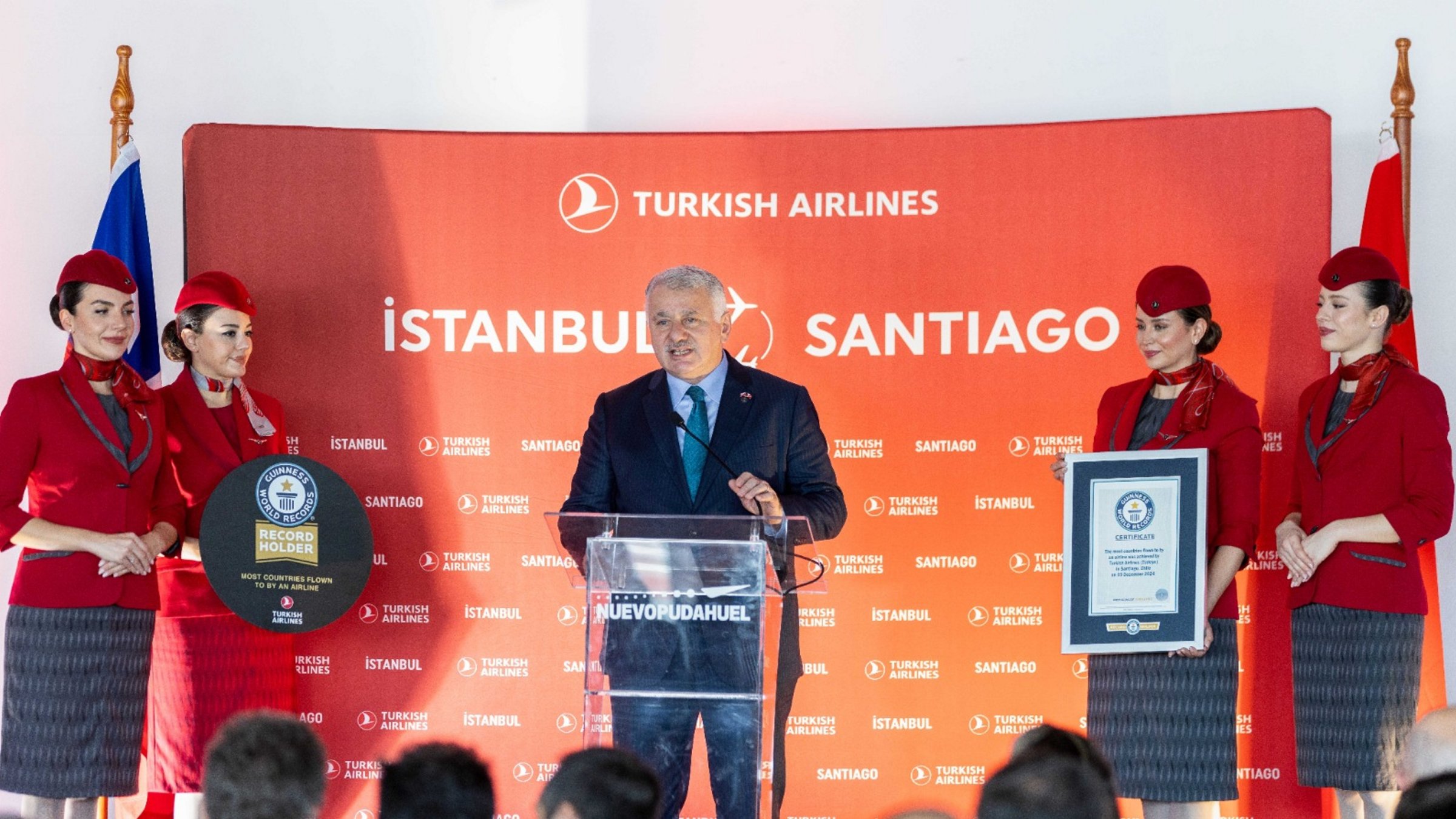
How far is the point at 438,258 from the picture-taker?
16.5ft

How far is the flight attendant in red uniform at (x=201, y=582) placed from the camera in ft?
14.4

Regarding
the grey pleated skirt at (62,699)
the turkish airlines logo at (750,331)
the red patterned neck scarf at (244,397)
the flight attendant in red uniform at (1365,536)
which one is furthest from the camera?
the turkish airlines logo at (750,331)

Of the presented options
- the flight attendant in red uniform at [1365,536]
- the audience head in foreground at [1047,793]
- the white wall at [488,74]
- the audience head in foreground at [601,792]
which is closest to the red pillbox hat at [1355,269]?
the flight attendant in red uniform at [1365,536]

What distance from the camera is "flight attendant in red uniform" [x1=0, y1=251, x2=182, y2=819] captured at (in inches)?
164

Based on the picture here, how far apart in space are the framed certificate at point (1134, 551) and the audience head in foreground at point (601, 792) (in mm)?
2141

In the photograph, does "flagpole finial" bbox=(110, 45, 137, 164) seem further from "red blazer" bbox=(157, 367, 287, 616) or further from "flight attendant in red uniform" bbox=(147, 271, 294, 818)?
"red blazer" bbox=(157, 367, 287, 616)

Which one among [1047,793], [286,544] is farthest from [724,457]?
[1047,793]

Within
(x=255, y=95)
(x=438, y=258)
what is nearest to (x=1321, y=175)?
(x=438, y=258)

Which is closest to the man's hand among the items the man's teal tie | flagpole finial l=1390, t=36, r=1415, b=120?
the man's teal tie

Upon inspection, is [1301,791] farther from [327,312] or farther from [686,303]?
[327,312]

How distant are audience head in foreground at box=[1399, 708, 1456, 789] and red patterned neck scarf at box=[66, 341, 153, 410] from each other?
351cm

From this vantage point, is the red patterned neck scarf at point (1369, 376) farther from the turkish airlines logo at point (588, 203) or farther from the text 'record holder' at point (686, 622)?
the turkish airlines logo at point (588, 203)

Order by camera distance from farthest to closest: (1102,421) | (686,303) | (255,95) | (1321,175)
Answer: (255,95)
(1321,175)
(1102,421)
(686,303)

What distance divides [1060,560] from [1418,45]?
7.02 ft
